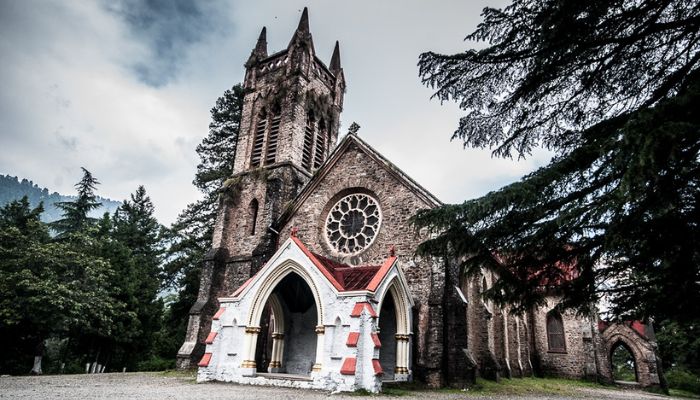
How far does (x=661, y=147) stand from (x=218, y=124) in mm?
34206

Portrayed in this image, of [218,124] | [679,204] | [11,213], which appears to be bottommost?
[679,204]

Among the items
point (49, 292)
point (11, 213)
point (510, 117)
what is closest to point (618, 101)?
point (510, 117)

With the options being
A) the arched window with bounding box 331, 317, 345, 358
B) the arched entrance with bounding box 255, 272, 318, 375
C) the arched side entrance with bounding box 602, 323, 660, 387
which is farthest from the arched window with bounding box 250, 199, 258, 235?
the arched side entrance with bounding box 602, 323, 660, 387

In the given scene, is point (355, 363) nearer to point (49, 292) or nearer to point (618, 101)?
point (618, 101)

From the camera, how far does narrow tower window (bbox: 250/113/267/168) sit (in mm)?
22875

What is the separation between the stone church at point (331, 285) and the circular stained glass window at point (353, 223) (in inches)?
2.1

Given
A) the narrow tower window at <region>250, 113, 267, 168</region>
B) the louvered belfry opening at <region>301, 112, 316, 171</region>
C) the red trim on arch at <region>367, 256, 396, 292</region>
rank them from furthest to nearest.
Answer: the narrow tower window at <region>250, 113, 267, 168</region> → the louvered belfry opening at <region>301, 112, 316, 171</region> → the red trim on arch at <region>367, 256, 396, 292</region>

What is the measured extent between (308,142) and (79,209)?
28.8 meters

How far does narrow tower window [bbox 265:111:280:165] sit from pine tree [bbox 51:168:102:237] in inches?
963

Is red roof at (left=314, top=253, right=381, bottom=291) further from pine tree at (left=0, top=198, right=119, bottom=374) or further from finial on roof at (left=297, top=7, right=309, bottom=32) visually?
finial on roof at (left=297, top=7, right=309, bottom=32)

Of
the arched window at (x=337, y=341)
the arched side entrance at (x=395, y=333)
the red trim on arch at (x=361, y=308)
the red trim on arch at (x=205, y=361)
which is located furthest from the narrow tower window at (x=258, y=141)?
the red trim on arch at (x=361, y=308)

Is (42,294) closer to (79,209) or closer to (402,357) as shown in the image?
(402,357)

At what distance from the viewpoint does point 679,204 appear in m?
5.52

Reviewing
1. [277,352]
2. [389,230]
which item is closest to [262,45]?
[389,230]
